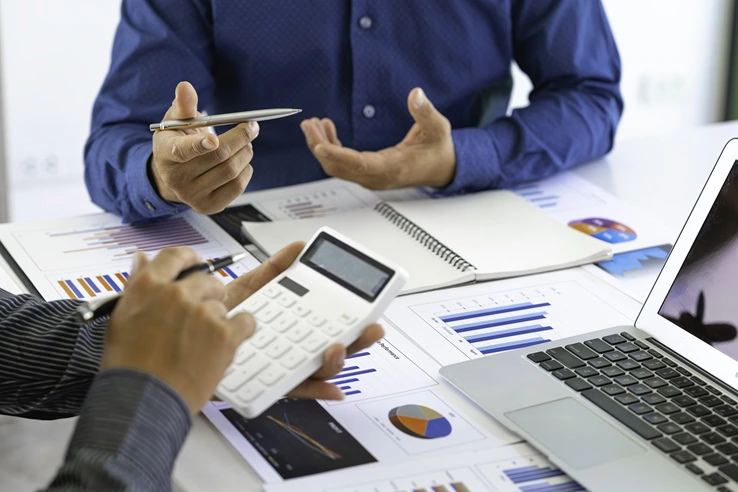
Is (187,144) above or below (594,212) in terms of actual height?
above

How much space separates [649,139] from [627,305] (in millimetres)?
625

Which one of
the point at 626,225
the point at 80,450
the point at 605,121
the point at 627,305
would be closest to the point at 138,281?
the point at 80,450

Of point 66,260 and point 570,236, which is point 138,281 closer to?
point 66,260

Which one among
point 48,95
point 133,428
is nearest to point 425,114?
point 133,428

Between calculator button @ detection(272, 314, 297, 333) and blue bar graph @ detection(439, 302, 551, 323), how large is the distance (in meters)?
0.25

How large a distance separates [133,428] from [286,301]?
0.24m

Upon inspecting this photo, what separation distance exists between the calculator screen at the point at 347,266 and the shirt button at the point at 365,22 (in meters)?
0.68

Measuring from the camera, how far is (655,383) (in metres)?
0.95

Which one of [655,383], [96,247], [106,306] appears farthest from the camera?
[96,247]

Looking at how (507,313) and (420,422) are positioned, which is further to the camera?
(507,313)

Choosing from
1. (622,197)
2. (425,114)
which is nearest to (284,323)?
(425,114)

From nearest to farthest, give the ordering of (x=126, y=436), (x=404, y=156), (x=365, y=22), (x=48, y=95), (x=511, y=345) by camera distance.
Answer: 1. (x=126, y=436)
2. (x=511, y=345)
3. (x=404, y=156)
4. (x=365, y=22)
5. (x=48, y=95)

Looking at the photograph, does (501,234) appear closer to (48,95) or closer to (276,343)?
(276,343)

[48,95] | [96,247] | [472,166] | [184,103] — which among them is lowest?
[48,95]
